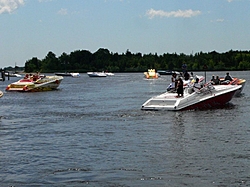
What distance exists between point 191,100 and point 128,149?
14.0 meters

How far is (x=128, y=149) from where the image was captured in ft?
64.0

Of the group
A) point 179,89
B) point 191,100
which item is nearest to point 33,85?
point 179,89

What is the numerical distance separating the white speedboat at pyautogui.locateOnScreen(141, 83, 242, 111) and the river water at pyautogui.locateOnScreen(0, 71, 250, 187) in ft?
2.59

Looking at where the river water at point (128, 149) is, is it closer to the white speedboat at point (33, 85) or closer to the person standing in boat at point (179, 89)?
the person standing in boat at point (179, 89)

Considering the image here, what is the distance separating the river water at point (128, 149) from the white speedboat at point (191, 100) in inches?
31.1

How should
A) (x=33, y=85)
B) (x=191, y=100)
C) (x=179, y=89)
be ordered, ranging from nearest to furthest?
(x=191, y=100) < (x=179, y=89) < (x=33, y=85)

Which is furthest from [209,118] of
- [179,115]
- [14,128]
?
[14,128]

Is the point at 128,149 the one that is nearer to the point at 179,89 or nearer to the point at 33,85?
A: the point at 179,89

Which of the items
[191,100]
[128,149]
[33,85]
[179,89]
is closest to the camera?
[128,149]

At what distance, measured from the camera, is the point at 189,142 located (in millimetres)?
20906

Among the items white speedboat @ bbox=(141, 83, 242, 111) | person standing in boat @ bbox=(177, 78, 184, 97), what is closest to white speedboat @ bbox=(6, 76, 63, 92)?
white speedboat @ bbox=(141, 83, 242, 111)

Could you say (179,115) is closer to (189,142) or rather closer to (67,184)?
(189,142)

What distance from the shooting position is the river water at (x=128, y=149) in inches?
598

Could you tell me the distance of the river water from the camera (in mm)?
15180
